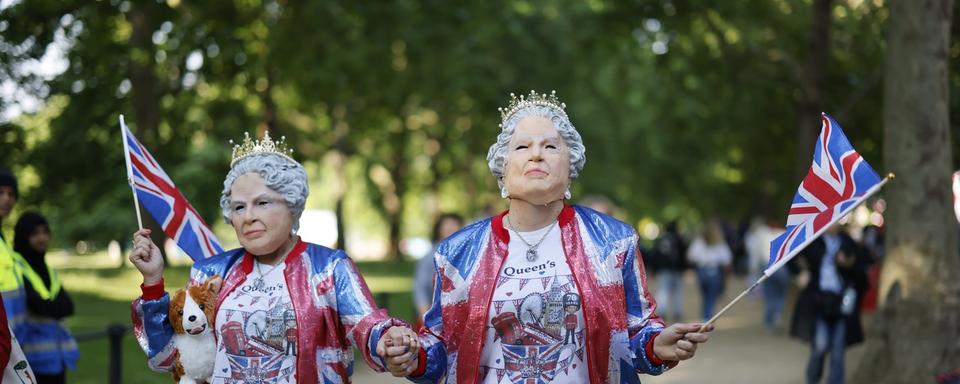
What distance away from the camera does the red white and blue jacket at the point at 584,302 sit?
4.73 meters

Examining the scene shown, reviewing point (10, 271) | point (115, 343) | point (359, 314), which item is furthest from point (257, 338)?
point (115, 343)

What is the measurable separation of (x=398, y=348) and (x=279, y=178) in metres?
0.95

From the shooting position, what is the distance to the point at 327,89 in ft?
74.5

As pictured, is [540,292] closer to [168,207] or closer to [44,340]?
[168,207]

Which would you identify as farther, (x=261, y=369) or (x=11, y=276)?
(x=11, y=276)

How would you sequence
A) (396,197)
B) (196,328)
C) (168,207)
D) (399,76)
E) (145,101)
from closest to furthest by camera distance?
(196,328), (168,207), (145,101), (399,76), (396,197)

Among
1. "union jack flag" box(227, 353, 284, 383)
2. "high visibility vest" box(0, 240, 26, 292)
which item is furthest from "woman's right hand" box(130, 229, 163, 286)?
"high visibility vest" box(0, 240, 26, 292)

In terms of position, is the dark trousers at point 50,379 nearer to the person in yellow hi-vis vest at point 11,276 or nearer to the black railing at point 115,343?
the person in yellow hi-vis vest at point 11,276

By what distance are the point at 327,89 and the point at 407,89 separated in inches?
171

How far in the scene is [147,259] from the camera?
4898 mm

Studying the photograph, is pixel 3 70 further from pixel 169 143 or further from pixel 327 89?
pixel 327 89

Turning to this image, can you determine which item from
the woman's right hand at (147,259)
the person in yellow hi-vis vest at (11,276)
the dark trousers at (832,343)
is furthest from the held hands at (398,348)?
the dark trousers at (832,343)

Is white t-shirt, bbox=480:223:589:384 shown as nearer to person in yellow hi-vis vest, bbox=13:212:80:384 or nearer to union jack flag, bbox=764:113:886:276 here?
union jack flag, bbox=764:113:886:276

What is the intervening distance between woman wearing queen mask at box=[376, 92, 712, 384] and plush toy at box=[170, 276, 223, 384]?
2.70 feet
